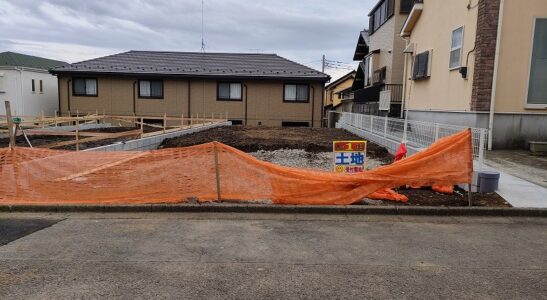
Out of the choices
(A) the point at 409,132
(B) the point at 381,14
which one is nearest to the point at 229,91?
(B) the point at 381,14

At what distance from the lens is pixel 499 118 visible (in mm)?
9906

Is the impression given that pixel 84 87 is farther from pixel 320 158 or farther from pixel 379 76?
pixel 320 158

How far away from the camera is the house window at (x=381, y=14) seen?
21.4m

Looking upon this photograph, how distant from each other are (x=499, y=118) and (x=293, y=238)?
295 inches

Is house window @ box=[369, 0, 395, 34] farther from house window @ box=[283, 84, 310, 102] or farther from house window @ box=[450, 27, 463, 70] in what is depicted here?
house window @ box=[450, 27, 463, 70]

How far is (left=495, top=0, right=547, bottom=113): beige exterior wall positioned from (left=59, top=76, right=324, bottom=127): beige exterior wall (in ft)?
52.0

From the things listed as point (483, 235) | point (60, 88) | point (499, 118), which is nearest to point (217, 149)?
point (483, 235)

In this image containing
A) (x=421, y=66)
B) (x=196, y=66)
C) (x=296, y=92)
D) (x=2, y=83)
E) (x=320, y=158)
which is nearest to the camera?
(x=320, y=158)

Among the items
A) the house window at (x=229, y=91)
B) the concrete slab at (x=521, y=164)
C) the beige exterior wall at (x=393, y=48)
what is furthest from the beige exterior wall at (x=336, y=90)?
the concrete slab at (x=521, y=164)

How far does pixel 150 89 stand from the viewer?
2572cm

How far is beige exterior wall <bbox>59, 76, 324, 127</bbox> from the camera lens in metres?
25.5

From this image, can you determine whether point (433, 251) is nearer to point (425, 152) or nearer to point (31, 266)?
point (425, 152)

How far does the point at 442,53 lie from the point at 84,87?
2184cm

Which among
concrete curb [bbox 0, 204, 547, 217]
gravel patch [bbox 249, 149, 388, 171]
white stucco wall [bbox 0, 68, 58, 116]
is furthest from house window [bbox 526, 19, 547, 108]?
white stucco wall [bbox 0, 68, 58, 116]
